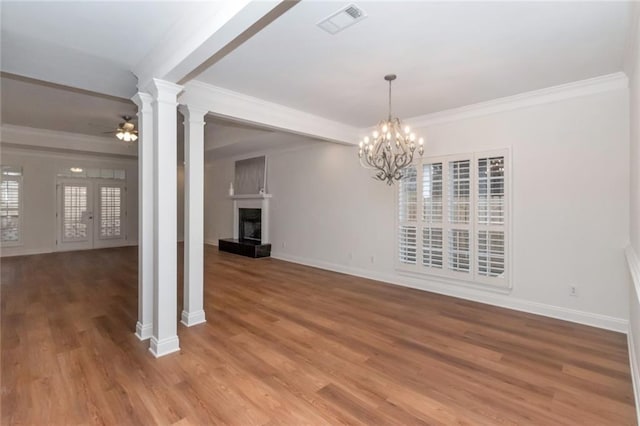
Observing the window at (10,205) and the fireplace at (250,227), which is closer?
the window at (10,205)

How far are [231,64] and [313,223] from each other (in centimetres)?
438

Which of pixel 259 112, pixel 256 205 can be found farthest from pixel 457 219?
pixel 256 205

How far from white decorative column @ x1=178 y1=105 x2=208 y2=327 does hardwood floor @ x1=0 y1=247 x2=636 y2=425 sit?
0.95 feet

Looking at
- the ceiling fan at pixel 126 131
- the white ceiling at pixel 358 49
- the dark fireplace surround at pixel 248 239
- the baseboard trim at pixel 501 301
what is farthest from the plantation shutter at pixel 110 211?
the baseboard trim at pixel 501 301

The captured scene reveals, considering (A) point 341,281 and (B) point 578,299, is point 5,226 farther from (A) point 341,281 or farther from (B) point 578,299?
(B) point 578,299

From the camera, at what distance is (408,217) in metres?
5.27

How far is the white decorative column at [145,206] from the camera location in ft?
10.4

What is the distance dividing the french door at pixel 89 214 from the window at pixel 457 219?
341 inches

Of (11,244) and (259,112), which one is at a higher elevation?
(259,112)

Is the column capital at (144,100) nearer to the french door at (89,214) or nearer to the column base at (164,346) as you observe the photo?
the column base at (164,346)

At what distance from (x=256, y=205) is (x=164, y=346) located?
5.69 meters

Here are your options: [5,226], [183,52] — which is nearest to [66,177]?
[5,226]

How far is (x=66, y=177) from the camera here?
8.45 meters

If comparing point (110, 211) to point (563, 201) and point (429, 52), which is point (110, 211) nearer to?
point (429, 52)
